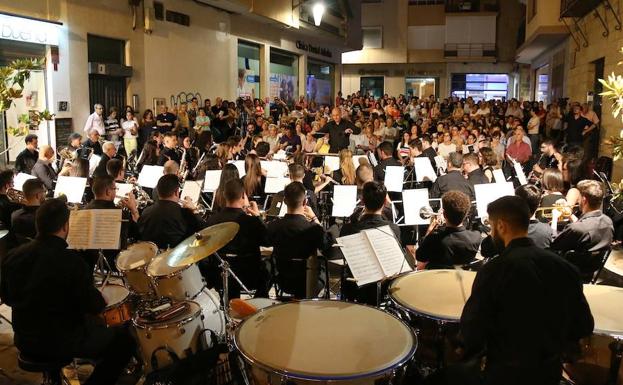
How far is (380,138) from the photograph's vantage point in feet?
41.7

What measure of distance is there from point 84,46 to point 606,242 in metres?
10.9

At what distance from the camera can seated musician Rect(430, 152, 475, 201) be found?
7.41m

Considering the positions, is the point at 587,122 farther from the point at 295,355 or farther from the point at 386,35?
the point at 386,35

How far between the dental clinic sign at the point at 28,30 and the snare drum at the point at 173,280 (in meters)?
8.41

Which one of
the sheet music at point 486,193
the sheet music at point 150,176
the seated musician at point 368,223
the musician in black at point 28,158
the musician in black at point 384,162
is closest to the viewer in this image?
the seated musician at point 368,223

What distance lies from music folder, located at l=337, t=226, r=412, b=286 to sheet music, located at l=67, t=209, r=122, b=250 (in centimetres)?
188

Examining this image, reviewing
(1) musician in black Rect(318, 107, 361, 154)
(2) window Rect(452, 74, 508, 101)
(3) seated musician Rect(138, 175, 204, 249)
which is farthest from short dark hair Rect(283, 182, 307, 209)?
(2) window Rect(452, 74, 508, 101)

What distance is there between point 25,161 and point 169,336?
6.45 meters

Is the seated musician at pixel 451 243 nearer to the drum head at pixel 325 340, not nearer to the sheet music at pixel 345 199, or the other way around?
the drum head at pixel 325 340

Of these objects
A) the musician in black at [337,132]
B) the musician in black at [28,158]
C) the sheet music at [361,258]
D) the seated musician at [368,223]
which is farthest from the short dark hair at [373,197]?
the musician in black at [337,132]

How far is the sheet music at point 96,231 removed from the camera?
442cm

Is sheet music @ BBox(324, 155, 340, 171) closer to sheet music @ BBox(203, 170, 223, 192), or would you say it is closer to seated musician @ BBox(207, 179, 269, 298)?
sheet music @ BBox(203, 170, 223, 192)

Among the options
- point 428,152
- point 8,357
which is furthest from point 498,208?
point 428,152

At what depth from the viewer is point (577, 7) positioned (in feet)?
45.3
